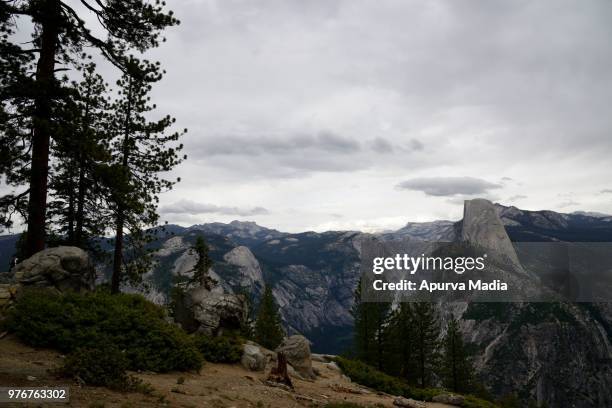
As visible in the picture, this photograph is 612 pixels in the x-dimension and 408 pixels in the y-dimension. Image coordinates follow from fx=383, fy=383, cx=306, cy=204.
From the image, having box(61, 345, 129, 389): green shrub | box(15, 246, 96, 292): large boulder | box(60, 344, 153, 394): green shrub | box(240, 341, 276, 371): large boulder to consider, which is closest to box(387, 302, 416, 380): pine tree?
box(240, 341, 276, 371): large boulder

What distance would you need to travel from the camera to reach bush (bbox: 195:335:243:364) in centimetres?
1912

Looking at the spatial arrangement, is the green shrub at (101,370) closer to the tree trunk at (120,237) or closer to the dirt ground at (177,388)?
the dirt ground at (177,388)

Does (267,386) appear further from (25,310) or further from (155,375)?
(25,310)

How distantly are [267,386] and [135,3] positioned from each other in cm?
1736

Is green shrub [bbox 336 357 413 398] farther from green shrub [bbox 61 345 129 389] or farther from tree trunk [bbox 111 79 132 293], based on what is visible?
green shrub [bbox 61 345 129 389]

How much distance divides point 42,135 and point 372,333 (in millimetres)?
38857

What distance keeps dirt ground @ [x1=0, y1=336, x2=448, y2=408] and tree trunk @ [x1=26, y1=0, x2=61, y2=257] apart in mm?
4935

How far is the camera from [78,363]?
10383 mm

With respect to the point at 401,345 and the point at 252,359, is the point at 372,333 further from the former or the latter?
the point at 252,359

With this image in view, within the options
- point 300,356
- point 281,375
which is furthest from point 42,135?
point 300,356

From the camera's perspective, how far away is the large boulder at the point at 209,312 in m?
22.2

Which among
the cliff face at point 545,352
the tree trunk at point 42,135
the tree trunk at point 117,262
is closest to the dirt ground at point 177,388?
the tree trunk at point 42,135

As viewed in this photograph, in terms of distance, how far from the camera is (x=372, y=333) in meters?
44.7

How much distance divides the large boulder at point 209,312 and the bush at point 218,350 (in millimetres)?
1657
